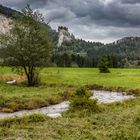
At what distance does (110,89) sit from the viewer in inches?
2356

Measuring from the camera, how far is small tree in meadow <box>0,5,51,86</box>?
2566 inches

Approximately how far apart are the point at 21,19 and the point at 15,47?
5.37m

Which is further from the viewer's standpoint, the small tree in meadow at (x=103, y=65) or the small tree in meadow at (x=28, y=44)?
the small tree in meadow at (x=103, y=65)

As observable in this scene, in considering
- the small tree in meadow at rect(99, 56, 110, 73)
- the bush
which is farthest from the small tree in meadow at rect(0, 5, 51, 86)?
the bush

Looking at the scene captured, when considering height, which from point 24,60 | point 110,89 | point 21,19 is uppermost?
point 21,19

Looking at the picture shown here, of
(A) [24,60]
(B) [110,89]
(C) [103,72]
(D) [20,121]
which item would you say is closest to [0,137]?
(D) [20,121]

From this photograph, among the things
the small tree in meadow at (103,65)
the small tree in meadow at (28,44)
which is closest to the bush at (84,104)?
the small tree in meadow at (28,44)

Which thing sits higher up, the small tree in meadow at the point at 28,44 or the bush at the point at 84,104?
the small tree in meadow at the point at 28,44

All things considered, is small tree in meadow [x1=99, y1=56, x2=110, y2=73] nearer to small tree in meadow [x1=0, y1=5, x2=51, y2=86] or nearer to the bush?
small tree in meadow [x1=0, y1=5, x2=51, y2=86]

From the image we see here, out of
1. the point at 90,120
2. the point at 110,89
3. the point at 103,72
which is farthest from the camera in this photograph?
the point at 103,72

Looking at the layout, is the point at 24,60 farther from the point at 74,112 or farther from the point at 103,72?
the point at 74,112

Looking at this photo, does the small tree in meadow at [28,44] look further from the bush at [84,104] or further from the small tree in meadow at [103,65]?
the bush at [84,104]

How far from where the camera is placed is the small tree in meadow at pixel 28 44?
214 feet

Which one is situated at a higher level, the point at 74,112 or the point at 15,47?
the point at 15,47
